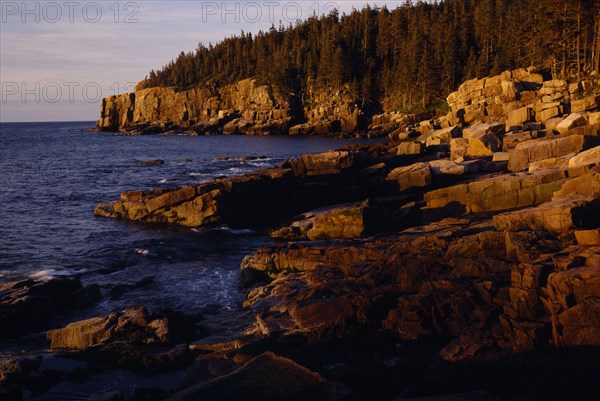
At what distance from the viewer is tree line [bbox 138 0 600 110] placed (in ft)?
214

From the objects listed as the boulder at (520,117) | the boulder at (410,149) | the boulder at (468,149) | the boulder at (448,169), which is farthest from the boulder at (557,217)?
the boulder at (520,117)

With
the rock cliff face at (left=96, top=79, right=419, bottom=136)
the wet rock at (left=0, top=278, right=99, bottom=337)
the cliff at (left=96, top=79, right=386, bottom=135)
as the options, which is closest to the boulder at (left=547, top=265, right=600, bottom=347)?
the wet rock at (left=0, top=278, right=99, bottom=337)

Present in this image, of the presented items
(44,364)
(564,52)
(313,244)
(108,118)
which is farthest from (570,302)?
(108,118)

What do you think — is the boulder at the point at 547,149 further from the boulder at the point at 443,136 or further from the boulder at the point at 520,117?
the boulder at the point at 520,117

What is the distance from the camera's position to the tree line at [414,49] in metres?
65.3

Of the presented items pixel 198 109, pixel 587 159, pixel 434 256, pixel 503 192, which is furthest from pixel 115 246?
pixel 198 109

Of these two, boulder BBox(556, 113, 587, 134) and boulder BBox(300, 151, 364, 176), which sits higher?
boulder BBox(556, 113, 587, 134)

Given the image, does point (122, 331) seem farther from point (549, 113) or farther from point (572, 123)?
point (549, 113)

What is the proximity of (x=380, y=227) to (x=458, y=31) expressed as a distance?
90.2 metres

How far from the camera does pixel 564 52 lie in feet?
211

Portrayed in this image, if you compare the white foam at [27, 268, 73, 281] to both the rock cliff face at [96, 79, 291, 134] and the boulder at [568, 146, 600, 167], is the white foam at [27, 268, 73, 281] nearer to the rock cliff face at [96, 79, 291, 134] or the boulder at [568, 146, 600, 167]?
the boulder at [568, 146, 600, 167]

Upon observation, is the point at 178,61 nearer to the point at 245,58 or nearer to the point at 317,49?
the point at 245,58

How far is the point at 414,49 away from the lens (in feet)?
342

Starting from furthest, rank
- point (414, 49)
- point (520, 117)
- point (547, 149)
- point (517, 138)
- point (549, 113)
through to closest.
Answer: point (414, 49)
point (520, 117)
point (549, 113)
point (517, 138)
point (547, 149)
